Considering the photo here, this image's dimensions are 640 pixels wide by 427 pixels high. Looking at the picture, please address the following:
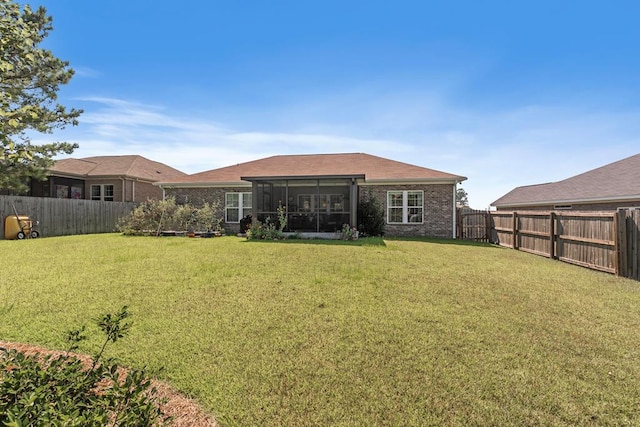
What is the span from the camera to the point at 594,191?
16.7 metres

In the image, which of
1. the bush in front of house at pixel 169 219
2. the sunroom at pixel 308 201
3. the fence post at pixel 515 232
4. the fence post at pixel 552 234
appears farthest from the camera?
the bush in front of house at pixel 169 219

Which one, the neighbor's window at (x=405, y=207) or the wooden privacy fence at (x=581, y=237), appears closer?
the wooden privacy fence at (x=581, y=237)

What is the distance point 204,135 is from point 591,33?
15.6 m

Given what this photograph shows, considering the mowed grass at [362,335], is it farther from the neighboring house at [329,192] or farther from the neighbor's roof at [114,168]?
the neighbor's roof at [114,168]

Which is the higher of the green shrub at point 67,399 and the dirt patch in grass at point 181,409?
the green shrub at point 67,399

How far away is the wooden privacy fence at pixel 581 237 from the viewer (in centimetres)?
775

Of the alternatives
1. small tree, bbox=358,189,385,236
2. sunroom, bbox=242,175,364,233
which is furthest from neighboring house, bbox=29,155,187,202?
small tree, bbox=358,189,385,236

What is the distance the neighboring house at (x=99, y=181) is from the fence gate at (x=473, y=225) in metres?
18.2

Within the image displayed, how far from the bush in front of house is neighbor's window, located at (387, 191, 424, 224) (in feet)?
30.2

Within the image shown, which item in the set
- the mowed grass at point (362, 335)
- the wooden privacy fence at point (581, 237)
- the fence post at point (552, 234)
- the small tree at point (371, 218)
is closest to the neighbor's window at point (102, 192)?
the mowed grass at point (362, 335)

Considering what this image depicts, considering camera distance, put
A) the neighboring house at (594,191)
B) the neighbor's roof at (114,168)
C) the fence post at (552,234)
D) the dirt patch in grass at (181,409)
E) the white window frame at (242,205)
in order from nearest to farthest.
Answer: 1. the dirt patch in grass at (181,409)
2. the fence post at (552,234)
3. the neighboring house at (594,191)
4. the white window frame at (242,205)
5. the neighbor's roof at (114,168)

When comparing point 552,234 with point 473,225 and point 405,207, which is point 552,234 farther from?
point 405,207

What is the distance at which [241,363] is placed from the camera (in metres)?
3.52

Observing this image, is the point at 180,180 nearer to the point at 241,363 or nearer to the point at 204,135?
the point at 204,135
